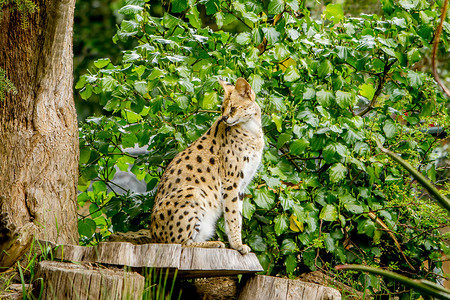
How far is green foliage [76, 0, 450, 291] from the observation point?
4.61 meters

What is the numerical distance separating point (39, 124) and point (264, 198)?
206 cm

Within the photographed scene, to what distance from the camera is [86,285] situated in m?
2.66

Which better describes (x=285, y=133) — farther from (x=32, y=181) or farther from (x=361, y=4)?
(x=361, y=4)

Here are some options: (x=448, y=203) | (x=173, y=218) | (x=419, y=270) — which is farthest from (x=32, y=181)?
(x=419, y=270)

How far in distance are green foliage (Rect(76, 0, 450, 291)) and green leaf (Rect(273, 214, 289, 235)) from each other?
0.04ft

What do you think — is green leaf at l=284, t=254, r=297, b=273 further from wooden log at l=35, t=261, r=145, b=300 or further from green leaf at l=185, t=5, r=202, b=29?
green leaf at l=185, t=5, r=202, b=29

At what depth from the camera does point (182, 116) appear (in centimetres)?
501

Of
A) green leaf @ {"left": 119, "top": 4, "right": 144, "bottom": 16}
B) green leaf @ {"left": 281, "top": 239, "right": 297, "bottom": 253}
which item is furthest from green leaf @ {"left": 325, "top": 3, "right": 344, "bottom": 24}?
green leaf @ {"left": 281, "top": 239, "right": 297, "bottom": 253}

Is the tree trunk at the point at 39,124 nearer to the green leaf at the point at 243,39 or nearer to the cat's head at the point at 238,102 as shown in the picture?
the cat's head at the point at 238,102

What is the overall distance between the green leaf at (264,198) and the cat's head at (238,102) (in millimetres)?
691

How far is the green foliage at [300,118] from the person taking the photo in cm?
461

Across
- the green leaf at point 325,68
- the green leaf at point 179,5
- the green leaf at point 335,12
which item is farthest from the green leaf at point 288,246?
the green leaf at point 179,5

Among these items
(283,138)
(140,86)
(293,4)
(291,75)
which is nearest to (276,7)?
(293,4)

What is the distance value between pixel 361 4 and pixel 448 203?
5769 mm
